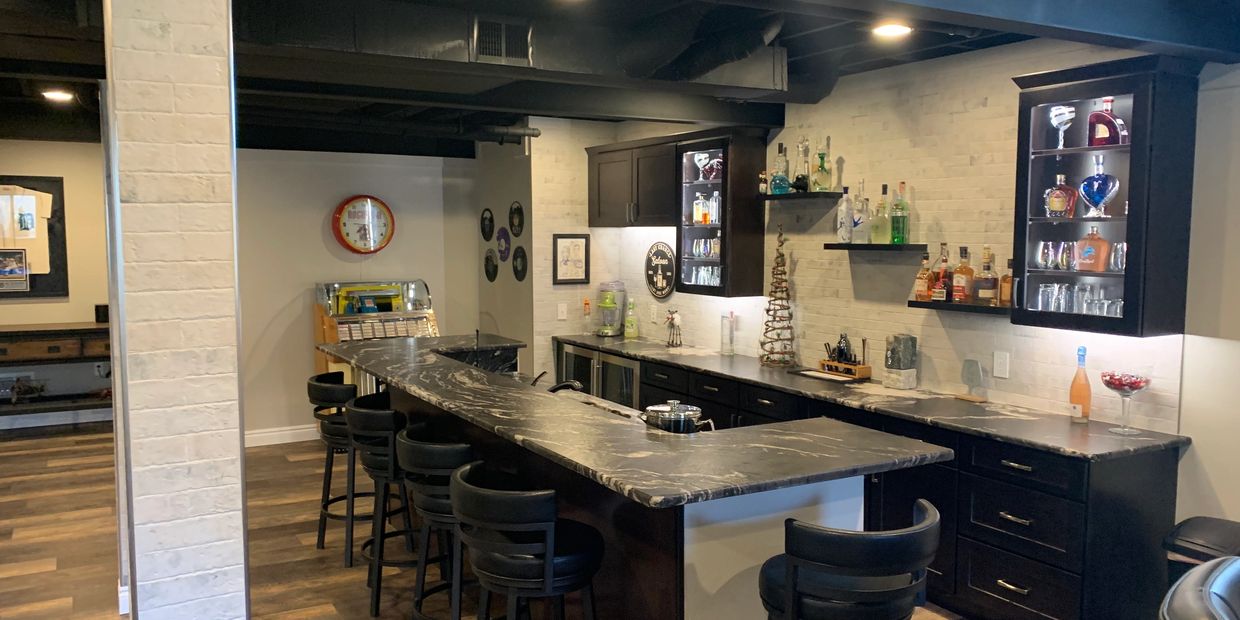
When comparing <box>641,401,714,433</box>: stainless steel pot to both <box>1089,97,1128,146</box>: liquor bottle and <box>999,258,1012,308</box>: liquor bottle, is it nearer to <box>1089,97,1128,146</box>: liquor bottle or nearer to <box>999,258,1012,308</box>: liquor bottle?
<box>999,258,1012,308</box>: liquor bottle

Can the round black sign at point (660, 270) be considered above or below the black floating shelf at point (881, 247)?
below

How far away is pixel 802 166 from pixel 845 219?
59cm

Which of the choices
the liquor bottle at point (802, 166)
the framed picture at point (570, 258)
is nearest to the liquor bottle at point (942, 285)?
the liquor bottle at point (802, 166)

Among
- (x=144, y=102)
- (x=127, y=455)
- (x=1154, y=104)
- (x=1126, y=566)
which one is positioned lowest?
(x=1126, y=566)

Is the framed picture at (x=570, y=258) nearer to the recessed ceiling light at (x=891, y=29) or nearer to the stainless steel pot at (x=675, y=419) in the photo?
the recessed ceiling light at (x=891, y=29)

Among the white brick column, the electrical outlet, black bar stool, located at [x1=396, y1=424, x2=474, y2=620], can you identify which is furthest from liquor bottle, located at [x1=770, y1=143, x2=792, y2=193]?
the white brick column

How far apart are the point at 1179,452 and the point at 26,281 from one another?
838 cm

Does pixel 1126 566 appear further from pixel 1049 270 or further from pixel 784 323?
pixel 784 323

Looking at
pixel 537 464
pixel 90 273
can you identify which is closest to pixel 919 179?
pixel 537 464

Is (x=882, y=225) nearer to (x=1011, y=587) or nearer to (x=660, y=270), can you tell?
(x=1011, y=587)

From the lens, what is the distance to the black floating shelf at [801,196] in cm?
520

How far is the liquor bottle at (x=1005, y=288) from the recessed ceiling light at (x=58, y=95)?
234 inches

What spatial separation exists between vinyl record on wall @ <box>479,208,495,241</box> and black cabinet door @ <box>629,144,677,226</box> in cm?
167

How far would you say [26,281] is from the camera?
7613 millimetres
